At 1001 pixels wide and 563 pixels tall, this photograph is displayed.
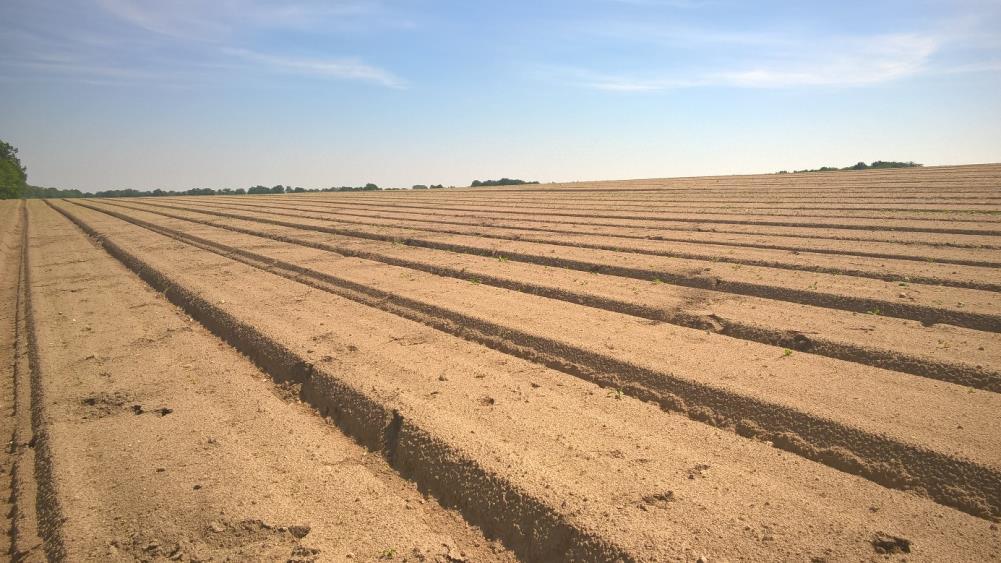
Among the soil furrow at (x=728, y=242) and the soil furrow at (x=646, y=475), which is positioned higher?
the soil furrow at (x=728, y=242)

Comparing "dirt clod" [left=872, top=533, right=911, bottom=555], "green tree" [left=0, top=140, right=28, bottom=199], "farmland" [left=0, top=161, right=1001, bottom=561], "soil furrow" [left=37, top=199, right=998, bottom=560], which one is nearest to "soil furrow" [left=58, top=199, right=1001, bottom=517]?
"farmland" [left=0, top=161, right=1001, bottom=561]

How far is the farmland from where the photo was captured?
196 centimetres

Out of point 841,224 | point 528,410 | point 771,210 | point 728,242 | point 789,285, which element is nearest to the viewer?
point 528,410

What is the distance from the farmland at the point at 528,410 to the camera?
6.42 ft

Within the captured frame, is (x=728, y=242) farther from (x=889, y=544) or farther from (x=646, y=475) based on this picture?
(x=889, y=544)

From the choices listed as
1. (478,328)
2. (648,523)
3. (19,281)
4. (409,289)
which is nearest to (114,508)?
(648,523)

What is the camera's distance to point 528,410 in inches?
110

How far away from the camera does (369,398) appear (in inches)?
115

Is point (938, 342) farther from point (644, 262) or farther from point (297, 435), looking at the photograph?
point (297, 435)

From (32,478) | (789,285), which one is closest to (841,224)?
(789,285)

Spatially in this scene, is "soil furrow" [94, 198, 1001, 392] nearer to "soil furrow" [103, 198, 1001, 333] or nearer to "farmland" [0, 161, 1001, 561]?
"farmland" [0, 161, 1001, 561]

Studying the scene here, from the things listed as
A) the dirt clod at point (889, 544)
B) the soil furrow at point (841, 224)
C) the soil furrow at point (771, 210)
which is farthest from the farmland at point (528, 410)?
the soil furrow at point (771, 210)

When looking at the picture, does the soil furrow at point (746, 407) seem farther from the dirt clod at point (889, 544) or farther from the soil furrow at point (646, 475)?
the dirt clod at point (889, 544)

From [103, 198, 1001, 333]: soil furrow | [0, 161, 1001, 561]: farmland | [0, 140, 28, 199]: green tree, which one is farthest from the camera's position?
[0, 140, 28, 199]: green tree
